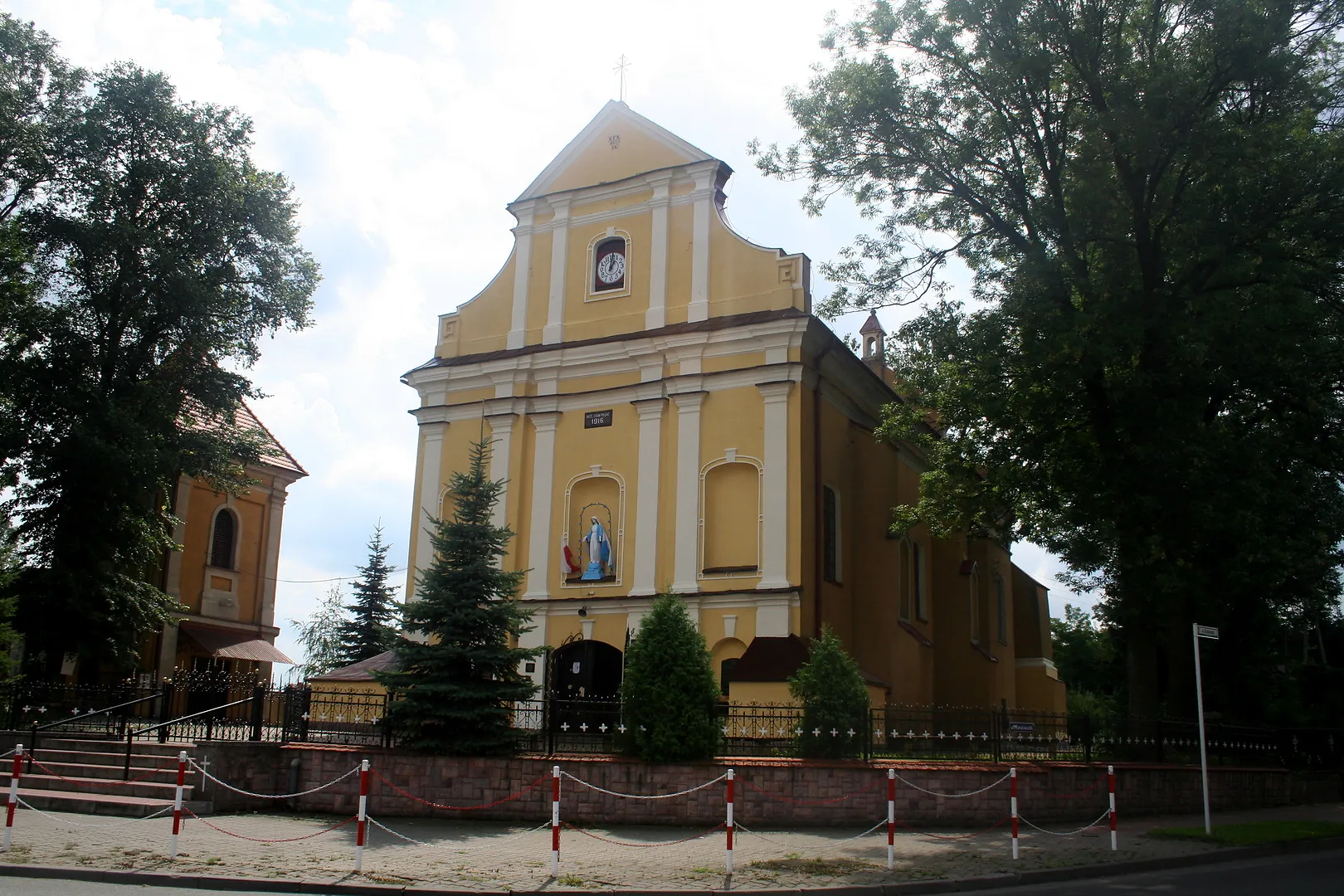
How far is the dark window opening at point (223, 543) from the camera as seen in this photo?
35438 millimetres

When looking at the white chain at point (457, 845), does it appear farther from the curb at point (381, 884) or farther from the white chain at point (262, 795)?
the curb at point (381, 884)

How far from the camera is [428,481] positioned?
28.6 m

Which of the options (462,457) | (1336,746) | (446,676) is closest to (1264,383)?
(1336,746)

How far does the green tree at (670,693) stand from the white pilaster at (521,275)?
14.0 metres

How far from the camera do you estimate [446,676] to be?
16141 mm

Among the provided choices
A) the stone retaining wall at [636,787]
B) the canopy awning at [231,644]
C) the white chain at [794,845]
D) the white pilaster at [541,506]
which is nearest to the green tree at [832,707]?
the stone retaining wall at [636,787]

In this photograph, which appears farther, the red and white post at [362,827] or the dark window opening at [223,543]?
the dark window opening at [223,543]

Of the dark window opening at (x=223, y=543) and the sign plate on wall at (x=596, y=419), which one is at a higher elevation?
the sign plate on wall at (x=596, y=419)

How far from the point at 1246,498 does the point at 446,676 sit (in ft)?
45.2

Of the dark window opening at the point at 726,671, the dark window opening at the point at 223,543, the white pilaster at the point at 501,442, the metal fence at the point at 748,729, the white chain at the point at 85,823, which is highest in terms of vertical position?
the white pilaster at the point at 501,442

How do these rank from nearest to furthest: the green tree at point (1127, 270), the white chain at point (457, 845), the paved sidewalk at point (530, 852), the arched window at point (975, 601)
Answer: the paved sidewalk at point (530, 852) < the white chain at point (457, 845) < the green tree at point (1127, 270) < the arched window at point (975, 601)

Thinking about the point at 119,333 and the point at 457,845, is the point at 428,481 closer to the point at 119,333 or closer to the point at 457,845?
the point at 119,333

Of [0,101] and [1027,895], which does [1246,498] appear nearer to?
[1027,895]

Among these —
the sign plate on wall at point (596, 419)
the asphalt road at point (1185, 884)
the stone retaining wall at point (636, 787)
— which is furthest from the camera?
the sign plate on wall at point (596, 419)
